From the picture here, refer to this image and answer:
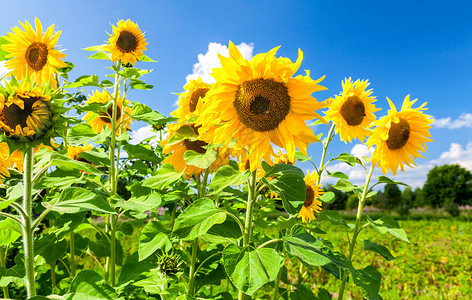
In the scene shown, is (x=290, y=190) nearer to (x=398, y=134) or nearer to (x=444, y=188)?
(x=398, y=134)

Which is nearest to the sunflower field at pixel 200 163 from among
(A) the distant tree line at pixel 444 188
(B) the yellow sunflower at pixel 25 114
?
(B) the yellow sunflower at pixel 25 114

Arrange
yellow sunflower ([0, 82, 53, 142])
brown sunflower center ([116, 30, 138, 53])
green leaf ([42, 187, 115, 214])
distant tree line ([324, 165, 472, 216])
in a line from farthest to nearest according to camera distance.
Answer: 1. distant tree line ([324, 165, 472, 216])
2. brown sunflower center ([116, 30, 138, 53])
3. yellow sunflower ([0, 82, 53, 142])
4. green leaf ([42, 187, 115, 214])

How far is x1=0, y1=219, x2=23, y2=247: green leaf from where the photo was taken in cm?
160

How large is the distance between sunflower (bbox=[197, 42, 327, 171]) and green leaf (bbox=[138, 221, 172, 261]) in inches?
28.6

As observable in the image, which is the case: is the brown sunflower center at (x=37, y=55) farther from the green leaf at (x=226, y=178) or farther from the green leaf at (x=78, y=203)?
the green leaf at (x=226, y=178)

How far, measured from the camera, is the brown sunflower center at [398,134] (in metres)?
2.75

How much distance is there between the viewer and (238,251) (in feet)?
4.91

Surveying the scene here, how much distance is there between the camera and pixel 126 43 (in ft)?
10.0

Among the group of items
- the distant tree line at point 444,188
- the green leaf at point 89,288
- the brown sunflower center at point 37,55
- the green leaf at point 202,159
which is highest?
the distant tree line at point 444,188

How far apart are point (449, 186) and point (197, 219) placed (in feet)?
140

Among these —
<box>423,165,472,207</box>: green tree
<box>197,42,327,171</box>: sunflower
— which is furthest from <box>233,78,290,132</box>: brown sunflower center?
<box>423,165,472,207</box>: green tree

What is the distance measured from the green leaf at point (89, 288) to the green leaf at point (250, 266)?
54 centimetres

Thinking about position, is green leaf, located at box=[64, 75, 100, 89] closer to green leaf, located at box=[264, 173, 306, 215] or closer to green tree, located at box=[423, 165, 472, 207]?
green leaf, located at box=[264, 173, 306, 215]

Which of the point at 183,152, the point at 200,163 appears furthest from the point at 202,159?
the point at 183,152
